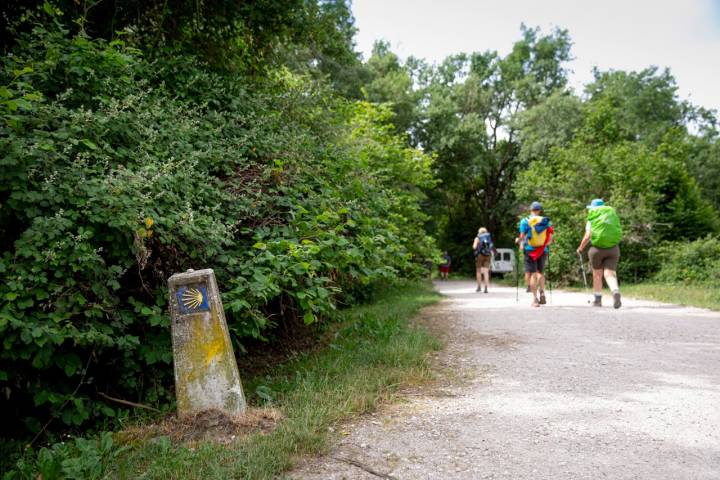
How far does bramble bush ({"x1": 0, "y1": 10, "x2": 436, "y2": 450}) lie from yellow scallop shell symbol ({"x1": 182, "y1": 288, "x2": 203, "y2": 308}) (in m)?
0.38

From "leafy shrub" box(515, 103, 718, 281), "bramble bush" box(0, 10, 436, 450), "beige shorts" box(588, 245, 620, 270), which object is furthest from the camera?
"leafy shrub" box(515, 103, 718, 281)

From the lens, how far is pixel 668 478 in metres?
2.40

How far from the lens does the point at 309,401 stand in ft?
11.3

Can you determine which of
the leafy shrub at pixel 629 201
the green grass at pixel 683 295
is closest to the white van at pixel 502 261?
the leafy shrub at pixel 629 201

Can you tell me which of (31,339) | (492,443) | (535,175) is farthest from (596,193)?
(31,339)

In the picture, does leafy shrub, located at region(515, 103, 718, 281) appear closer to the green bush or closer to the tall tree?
the green bush

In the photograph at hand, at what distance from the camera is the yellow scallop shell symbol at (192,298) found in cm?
335

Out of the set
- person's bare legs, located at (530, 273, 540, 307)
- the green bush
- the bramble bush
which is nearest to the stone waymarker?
the bramble bush

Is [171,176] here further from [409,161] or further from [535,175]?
[535,175]

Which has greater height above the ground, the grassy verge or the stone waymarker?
the stone waymarker

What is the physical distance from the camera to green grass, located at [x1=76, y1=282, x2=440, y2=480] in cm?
255

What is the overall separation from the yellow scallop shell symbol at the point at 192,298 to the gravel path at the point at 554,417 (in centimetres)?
139

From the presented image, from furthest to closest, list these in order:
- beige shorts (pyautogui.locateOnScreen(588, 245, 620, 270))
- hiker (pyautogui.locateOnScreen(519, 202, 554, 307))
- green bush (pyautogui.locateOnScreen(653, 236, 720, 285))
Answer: green bush (pyautogui.locateOnScreen(653, 236, 720, 285))
hiker (pyautogui.locateOnScreen(519, 202, 554, 307))
beige shorts (pyautogui.locateOnScreen(588, 245, 620, 270))

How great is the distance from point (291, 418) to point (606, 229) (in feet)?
23.9
